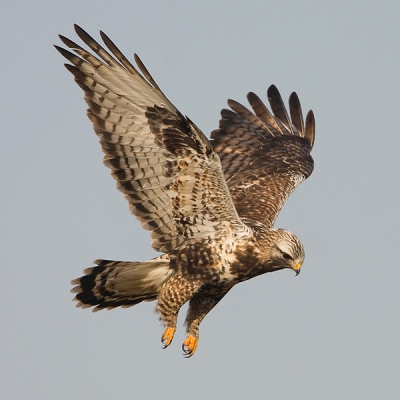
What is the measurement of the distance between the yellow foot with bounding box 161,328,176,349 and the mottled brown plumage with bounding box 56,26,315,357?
0.01 metres

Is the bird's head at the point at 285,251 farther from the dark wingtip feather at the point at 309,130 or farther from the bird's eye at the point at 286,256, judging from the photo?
the dark wingtip feather at the point at 309,130

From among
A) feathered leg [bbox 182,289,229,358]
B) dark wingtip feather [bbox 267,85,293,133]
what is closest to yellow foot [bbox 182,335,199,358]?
feathered leg [bbox 182,289,229,358]

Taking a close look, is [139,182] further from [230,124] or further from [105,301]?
[230,124]

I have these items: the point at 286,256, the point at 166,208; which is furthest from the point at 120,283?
the point at 286,256

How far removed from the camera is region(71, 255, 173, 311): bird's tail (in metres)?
9.27

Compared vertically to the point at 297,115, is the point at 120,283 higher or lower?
lower

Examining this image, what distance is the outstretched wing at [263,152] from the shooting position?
36.1 ft

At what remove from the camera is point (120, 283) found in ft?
31.0

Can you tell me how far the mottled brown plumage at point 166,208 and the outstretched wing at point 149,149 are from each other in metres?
0.01

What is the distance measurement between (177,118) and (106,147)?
0.85 m

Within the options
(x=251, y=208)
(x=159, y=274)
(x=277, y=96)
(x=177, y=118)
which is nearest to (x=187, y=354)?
(x=159, y=274)

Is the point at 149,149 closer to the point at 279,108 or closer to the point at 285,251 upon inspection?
the point at 285,251

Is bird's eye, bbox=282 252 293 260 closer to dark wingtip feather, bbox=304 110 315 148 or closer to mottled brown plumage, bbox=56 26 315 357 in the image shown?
mottled brown plumage, bbox=56 26 315 357

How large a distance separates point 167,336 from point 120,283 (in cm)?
77
